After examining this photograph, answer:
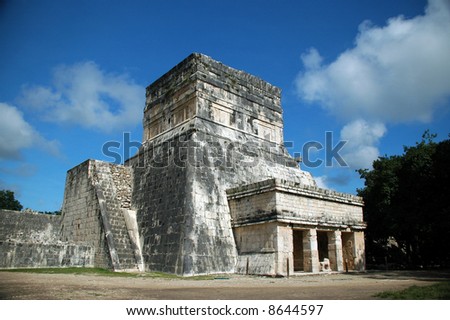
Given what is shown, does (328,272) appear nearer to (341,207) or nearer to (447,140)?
(341,207)

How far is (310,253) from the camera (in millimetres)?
13539

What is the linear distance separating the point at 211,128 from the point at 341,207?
22.6 feet

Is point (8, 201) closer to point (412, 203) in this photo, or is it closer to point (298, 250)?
point (298, 250)

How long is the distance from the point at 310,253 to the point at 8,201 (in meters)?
38.0

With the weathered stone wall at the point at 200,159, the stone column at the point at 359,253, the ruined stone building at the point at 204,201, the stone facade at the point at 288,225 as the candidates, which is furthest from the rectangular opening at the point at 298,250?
the weathered stone wall at the point at 200,159

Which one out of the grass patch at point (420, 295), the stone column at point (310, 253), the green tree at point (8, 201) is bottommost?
the grass patch at point (420, 295)

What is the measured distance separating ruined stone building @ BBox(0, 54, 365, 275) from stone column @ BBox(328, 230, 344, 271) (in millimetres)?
42

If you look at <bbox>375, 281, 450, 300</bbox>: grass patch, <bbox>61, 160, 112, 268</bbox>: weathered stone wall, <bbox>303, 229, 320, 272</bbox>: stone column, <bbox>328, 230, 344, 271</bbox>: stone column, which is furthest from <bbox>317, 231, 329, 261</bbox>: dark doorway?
<bbox>375, 281, 450, 300</bbox>: grass patch

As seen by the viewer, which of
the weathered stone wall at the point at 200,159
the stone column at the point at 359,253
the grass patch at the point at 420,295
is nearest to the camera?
the grass patch at the point at 420,295

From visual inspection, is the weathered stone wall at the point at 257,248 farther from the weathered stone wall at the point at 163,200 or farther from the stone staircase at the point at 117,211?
the stone staircase at the point at 117,211

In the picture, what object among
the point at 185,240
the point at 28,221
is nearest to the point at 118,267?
the point at 185,240

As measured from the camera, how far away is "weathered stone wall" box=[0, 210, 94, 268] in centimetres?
1357

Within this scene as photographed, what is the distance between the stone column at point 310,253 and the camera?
1343 cm

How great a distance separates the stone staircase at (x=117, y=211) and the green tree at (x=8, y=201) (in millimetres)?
28655
